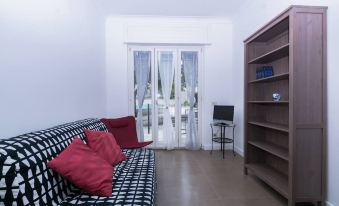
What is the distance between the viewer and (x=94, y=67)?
11.9 feet

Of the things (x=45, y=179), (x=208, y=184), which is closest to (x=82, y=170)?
(x=45, y=179)

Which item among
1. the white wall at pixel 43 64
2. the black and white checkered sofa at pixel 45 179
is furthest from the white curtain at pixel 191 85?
the black and white checkered sofa at pixel 45 179

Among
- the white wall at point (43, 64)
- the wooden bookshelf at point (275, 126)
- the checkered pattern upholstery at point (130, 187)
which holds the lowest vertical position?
the checkered pattern upholstery at point (130, 187)

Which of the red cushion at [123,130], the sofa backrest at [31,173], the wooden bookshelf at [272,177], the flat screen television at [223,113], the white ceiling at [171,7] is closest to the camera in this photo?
the sofa backrest at [31,173]

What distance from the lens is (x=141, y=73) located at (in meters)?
4.60

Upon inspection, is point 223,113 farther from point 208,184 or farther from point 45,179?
point 45,179

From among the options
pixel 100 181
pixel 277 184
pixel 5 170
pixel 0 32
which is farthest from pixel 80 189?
pixel 277 184

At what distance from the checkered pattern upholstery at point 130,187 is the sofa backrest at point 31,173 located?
134 millimetres

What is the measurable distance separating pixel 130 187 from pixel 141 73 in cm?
318

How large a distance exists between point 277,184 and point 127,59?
3482 mm

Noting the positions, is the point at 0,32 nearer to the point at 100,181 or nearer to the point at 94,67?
the point at 100,181

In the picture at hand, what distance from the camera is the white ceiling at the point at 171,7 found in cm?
369

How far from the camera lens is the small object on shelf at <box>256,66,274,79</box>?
2873 millimetres

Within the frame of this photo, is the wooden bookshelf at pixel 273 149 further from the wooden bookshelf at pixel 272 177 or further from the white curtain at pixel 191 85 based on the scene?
the white curtain at pixel 191 85
